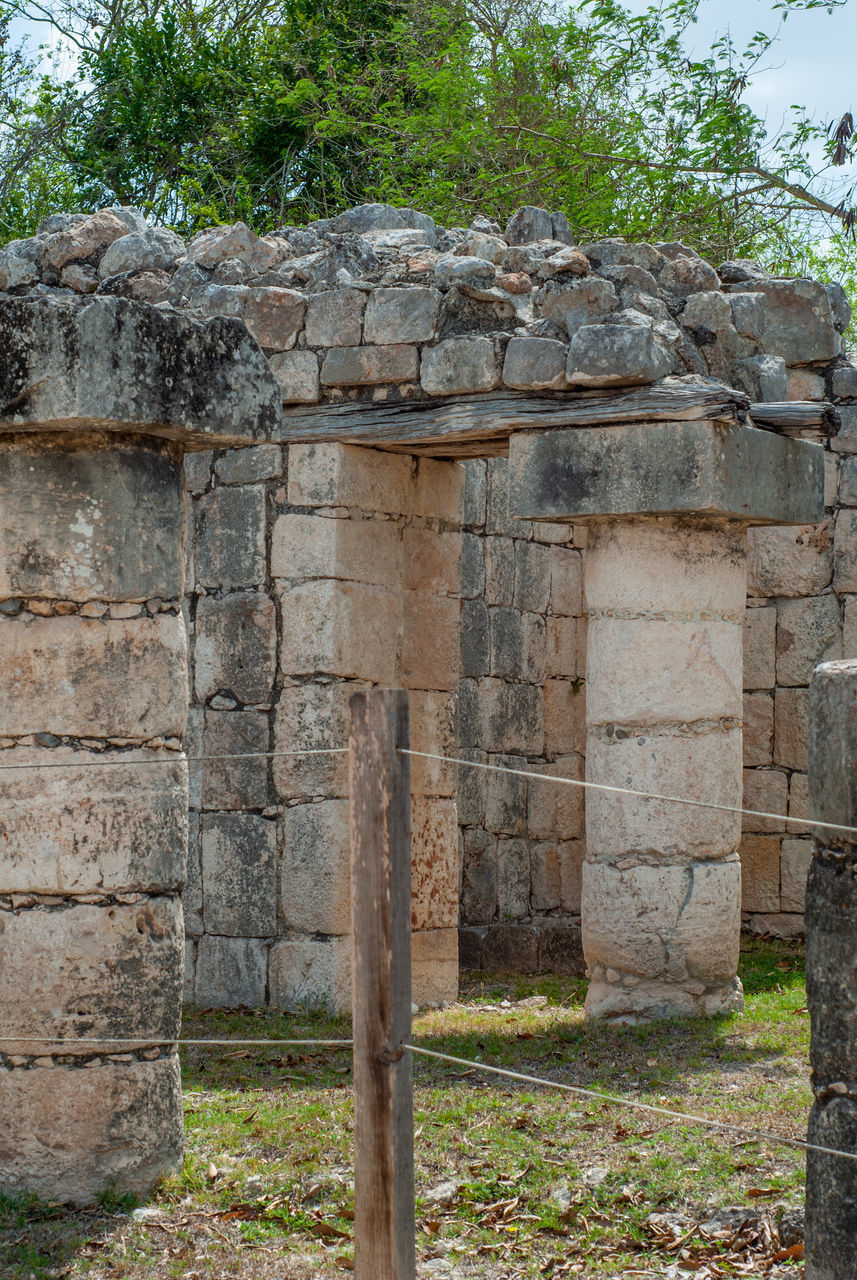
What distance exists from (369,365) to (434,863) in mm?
2769

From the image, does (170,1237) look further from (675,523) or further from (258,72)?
(258,72)

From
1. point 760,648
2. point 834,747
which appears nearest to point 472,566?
point 760,648

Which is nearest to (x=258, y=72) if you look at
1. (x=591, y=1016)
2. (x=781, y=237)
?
(x=781, y=237)

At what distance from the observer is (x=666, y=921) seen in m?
7.09

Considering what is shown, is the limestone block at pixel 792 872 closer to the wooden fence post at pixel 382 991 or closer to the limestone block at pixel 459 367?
the limestone block at pixel 459 367

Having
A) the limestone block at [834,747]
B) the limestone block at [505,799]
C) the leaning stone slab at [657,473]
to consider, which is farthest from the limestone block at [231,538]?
the limestone block at [834,747]

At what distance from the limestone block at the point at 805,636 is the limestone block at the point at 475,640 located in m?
1.94

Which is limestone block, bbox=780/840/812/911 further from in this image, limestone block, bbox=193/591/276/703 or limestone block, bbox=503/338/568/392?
limestone block, bbox=503/338/568/392

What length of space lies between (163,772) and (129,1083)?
0.97 metres

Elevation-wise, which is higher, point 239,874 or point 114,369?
point 114,369

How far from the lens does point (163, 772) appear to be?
188 inches

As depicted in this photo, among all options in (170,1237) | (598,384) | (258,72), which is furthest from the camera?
(258,72)

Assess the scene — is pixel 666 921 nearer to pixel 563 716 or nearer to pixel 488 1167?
pixel 488 1167

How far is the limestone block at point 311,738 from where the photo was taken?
25.1ft
